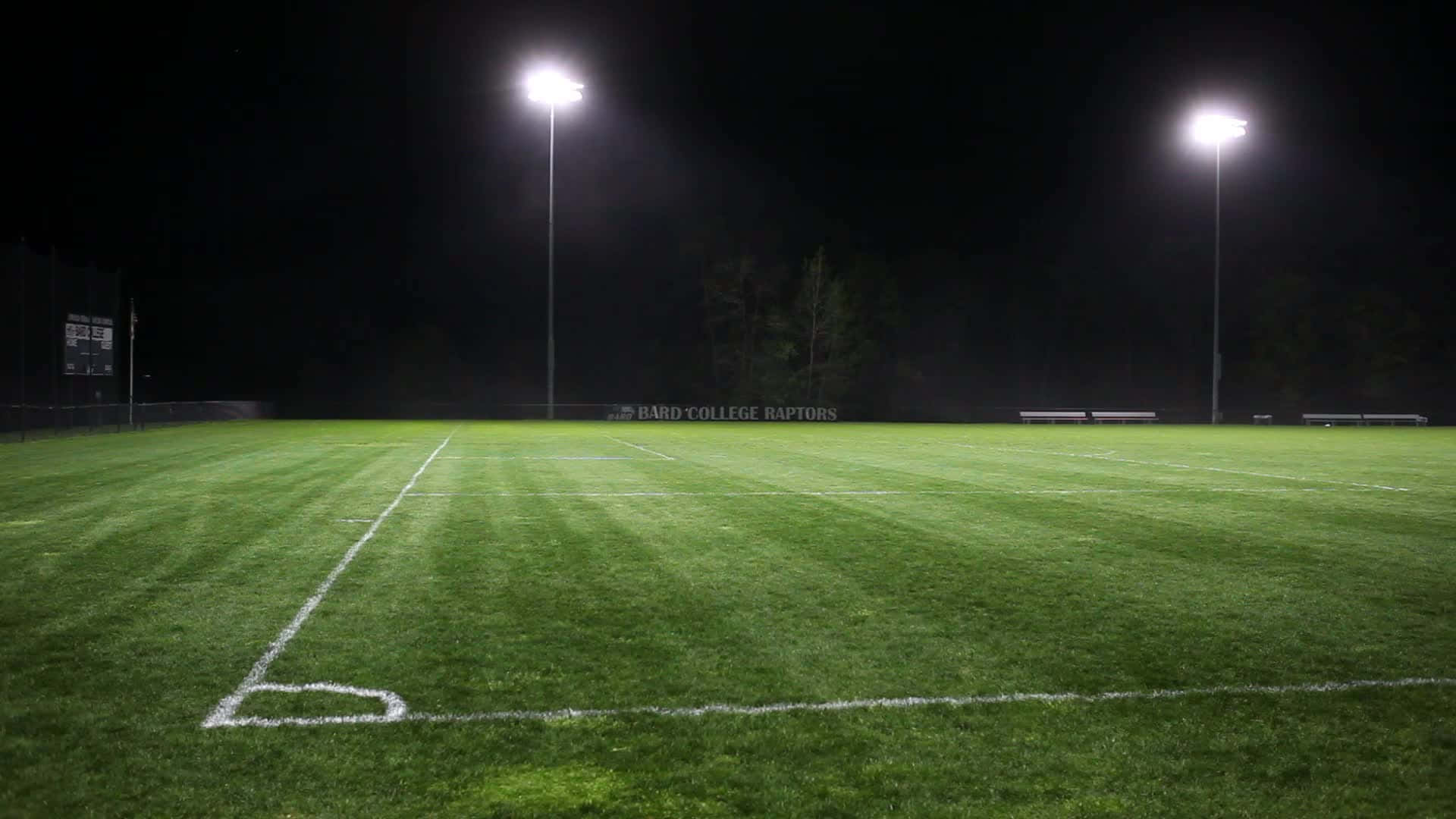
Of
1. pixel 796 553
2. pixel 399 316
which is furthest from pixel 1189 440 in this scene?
pixel 399 316

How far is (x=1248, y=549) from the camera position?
9.16 meters

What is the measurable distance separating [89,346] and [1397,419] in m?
60.7

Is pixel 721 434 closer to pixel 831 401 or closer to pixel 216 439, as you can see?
pixel 216 439

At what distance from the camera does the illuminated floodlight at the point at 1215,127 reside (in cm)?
4447

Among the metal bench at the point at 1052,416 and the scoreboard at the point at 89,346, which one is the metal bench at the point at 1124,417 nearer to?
the metal bench at the point at 1052,416

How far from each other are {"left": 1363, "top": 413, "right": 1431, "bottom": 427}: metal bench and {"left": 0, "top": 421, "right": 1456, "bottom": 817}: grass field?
1843 inches

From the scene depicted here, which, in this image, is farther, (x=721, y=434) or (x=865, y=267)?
(x=865, y=267)

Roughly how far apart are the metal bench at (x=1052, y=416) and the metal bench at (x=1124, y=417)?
652mm

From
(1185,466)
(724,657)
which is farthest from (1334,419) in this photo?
(724,657)

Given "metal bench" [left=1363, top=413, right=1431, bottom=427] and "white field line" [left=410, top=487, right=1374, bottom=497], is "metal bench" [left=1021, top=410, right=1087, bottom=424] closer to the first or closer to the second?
"metal bench" [left=1363, top=413, right=1431, bottom=427]

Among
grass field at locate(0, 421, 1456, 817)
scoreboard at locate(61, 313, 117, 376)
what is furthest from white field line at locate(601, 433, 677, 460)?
scoreboard at locate(61, 313, 117, 376)

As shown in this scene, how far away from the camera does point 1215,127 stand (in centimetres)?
4462

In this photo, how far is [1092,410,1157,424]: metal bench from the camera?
51531mm

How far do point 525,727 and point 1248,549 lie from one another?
24.6ft
